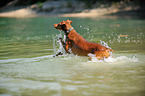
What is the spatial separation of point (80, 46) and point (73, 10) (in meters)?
26.1

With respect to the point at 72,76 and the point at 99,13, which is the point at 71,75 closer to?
the point at 72,76

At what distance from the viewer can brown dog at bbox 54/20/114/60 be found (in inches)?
292

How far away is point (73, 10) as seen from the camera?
33344 millimetres

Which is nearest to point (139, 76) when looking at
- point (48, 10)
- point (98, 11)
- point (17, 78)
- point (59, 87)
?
point (59, 87)

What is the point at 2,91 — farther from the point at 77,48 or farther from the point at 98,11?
the point at 98,11

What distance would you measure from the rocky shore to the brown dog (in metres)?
23.2

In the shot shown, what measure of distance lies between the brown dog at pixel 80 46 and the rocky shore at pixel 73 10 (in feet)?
76.3

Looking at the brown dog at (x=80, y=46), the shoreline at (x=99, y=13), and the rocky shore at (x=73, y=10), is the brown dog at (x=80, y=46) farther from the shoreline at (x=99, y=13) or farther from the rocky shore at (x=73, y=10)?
the rocky shore at (x=73, y=10)

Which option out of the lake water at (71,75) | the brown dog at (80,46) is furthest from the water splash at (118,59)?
the brown dog at (80,46)

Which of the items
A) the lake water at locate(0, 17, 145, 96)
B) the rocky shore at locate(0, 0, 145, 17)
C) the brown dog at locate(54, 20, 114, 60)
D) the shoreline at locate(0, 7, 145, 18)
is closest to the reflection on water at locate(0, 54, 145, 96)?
the lake water at locate(0, 17, 145, 96)

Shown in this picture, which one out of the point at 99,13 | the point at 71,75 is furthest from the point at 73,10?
the point at 71,75

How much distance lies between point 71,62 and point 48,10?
27887 millimetres

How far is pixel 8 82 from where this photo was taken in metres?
5.92

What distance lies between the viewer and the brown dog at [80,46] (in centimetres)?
741
